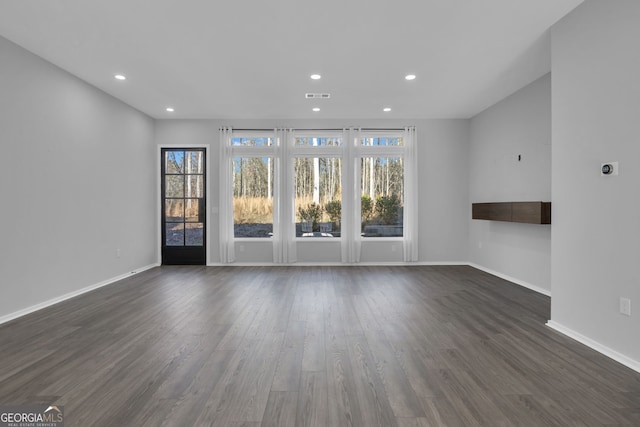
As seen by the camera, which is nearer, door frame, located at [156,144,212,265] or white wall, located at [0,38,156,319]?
white wall, located at [0,38,156,319]

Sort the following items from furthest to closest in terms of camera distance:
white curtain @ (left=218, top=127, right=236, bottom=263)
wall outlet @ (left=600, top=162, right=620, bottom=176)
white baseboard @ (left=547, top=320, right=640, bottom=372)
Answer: white curtain @ (left=218, top=127, right=236, bottom=263), wall outlet @ (left=600, top=162, right=620, bottom=176), white baseboard @ (left=547, top=320, right=640, bottom=372)

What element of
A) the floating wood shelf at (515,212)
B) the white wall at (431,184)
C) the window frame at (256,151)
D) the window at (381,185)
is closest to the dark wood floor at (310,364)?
the floating wood shelf at (515,212)

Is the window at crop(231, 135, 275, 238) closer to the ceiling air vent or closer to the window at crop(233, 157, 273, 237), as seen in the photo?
the window at crop(233, 157, 273, 237)

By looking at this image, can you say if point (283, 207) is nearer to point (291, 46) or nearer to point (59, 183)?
point (291, 46)

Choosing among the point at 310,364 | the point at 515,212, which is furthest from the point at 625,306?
the point at 310,364

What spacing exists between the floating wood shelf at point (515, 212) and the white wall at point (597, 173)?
27.5 inches

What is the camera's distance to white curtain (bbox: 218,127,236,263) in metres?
6.08

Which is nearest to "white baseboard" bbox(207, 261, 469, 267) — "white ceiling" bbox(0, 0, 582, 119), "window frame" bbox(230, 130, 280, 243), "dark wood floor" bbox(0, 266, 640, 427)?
"window frame" bbox(230, 130, 280, 243)

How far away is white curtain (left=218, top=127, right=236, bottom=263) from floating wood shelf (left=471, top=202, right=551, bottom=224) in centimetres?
465

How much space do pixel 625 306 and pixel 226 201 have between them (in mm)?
5716

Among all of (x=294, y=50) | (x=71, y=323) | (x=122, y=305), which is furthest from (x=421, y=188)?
(x=71, y=323)

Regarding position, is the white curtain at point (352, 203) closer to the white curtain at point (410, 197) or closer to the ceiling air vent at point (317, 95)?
the white curtain at point (410, 197)

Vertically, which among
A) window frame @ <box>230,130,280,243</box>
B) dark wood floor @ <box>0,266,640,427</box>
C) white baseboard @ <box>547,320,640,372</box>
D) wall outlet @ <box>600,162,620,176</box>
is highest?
window frame @ <box>230,130,280,243</box>

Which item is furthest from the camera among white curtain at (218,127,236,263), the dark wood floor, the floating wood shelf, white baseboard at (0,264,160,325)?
white curtain at (218,127,236,263)
